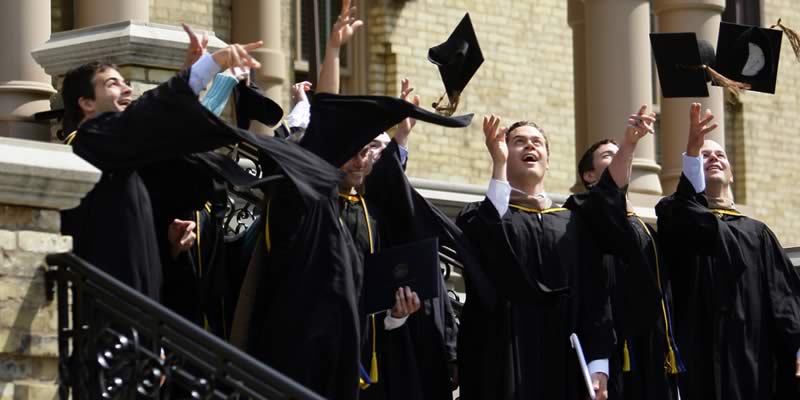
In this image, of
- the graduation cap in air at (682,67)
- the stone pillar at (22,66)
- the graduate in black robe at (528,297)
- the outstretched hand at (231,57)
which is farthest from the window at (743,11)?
the outstretched hand at (231,57)

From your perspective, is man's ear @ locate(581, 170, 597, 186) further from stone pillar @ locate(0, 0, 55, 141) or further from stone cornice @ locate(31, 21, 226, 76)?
stone pillar @ locate(0, 0, 55, 141)

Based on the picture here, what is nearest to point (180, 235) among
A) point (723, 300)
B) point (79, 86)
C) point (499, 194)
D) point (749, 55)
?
point (79, 86)

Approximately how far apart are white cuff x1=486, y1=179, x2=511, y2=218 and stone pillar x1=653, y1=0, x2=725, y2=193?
8471 millimetres

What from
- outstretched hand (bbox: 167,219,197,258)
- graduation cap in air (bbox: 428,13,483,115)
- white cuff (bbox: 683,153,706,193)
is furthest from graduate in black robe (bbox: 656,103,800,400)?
outstretched hand (bbox: 167,219,197,258)

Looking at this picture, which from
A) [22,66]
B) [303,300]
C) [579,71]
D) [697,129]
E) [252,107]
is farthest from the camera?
[579,71]

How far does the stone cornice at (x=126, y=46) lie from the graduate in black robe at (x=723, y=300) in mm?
2216

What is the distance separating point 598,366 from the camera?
779 centimetres

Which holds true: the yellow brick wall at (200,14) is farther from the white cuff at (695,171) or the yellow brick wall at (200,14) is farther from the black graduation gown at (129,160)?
the black graduation gown at (129,160)

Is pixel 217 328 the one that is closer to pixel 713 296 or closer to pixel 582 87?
pixel 713 296

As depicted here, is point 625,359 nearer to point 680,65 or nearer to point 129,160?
point 680,65

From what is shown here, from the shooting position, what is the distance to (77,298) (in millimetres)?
6234

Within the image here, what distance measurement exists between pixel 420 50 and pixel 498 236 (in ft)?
34.3

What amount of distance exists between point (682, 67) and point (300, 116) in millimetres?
2152

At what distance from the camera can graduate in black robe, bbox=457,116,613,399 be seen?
25.3 ft
